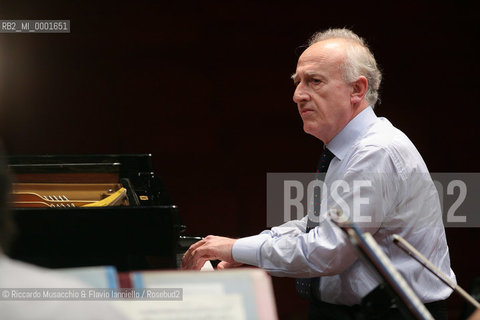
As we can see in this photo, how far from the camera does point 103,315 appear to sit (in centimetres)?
76

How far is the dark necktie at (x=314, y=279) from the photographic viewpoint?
2195mm

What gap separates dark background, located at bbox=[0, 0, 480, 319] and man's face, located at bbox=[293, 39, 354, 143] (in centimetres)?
205

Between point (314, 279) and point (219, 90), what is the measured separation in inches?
93.1

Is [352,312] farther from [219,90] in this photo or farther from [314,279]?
→ [219,90]

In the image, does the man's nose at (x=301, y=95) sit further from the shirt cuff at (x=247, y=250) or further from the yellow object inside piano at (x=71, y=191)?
the yellow object inside piano at (x=71, y=191)

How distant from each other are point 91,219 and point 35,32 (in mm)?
2803

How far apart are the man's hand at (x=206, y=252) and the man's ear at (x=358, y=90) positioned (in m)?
0.67

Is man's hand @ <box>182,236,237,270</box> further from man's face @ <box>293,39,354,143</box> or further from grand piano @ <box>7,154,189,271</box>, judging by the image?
man's face @ <box>293,39,354,143</box>

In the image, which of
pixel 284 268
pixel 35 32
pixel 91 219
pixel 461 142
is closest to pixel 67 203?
pixel 91 219

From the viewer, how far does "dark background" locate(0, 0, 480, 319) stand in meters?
4.23

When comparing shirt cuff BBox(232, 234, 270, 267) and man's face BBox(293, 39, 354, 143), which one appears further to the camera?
man's face BBox(293, 39, 354, 143)

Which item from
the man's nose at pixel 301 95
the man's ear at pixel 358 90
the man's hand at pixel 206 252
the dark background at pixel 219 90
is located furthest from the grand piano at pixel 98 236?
the dark background at pixel 219 90

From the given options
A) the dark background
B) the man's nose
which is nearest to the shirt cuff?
the man's nose

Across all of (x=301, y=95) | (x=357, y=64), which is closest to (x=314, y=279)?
(x=301, y=95)
